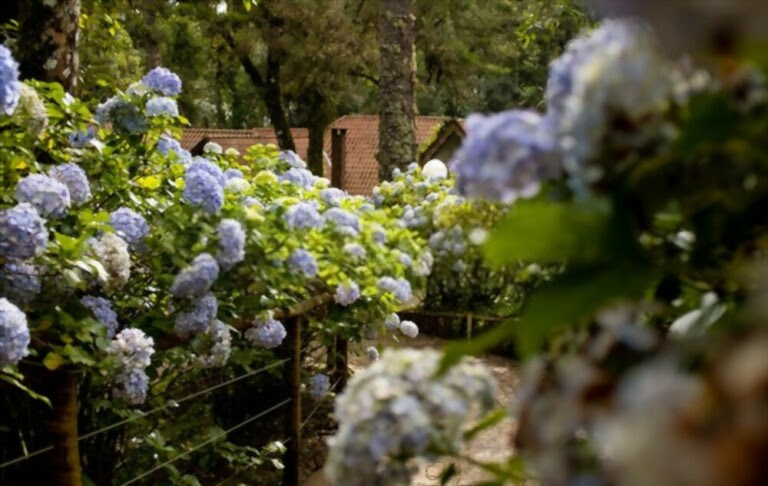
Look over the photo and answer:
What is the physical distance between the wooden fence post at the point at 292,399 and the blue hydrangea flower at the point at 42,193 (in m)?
1.47

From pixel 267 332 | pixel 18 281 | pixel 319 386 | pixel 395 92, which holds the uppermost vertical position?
pixel 395 92

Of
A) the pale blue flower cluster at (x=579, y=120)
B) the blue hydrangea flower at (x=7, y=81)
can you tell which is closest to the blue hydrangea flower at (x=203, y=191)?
the blue hydrangea flower at (x=7, y=81)

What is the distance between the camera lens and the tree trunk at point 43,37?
2.94m

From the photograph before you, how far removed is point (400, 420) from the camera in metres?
0.63

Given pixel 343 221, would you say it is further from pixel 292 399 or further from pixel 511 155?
pixel 511 155

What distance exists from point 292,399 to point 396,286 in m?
0.78

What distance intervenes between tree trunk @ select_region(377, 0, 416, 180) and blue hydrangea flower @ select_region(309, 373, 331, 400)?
3.11 meters

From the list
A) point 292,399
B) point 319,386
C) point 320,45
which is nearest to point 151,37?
point 320,45

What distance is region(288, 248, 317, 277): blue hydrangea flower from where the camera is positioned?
2.59 m

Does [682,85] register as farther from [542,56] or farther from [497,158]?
[542,56]

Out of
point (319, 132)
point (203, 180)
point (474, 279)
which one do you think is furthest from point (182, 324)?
point (319, 132)

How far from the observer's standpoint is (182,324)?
2.43m

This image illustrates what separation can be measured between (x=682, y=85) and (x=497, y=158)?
0.13 meters

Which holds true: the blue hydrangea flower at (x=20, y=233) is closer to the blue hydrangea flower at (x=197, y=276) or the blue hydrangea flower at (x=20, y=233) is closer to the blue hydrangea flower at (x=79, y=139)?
the blue hydrangea flower at (x=197, y=276)
